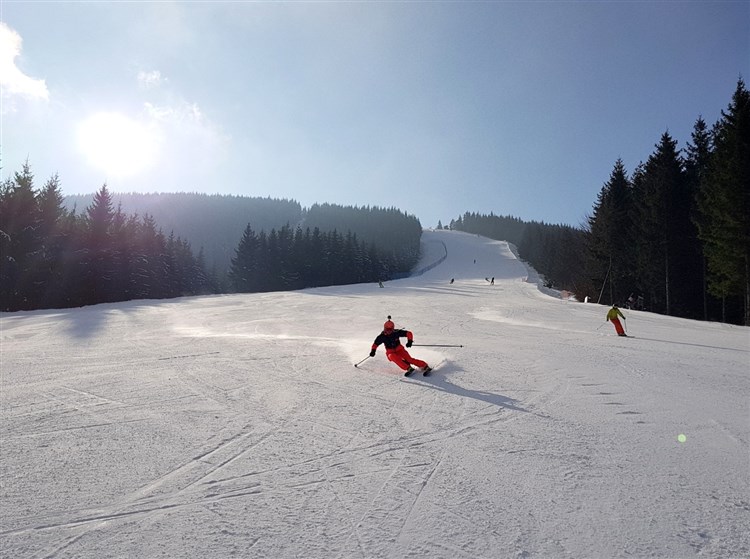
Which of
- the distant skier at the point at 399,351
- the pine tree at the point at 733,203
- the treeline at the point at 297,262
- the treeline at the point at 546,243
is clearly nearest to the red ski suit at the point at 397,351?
the distant skier at the point at 399,351

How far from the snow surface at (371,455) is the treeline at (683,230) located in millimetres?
13768

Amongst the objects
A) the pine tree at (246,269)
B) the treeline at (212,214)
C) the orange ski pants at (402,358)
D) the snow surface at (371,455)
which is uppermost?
the treeline at (212,214)

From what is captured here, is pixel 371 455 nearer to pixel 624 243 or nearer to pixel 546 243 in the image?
pixel 624 243

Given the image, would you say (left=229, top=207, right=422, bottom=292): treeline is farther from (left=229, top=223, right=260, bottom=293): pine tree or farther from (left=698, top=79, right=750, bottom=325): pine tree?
(left=698, top=79, right=750, bottom=325): pine tree

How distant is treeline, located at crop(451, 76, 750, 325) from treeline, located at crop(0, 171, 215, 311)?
39.9m

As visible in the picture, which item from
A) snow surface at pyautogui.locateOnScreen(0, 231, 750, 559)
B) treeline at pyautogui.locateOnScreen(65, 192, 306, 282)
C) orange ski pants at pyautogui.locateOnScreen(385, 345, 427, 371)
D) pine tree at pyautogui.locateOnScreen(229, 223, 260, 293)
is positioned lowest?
snow surface at pyautogui.locateOnScreen(0, 231, 750, 559)

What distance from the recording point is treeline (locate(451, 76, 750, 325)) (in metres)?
19.4

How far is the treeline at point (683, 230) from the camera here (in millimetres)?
19359

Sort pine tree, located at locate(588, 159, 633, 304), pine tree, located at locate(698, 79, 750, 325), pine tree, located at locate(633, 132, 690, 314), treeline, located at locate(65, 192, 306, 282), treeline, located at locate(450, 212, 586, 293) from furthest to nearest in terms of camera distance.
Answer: treeline, located at locate(65, 192, 306, 282) → treeline, located at locate(450, 212, 586, 293) → pine tree, located at locate(588, 159, 633, 304) → pine tree, located at locate(633, 132, 690, 314) → pine tree, located at locate(698, 79, 750, 325)

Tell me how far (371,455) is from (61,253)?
35.4m

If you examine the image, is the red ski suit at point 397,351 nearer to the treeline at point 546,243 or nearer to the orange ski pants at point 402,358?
the orange ski pants at point 402,358

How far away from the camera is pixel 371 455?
14.9 feet

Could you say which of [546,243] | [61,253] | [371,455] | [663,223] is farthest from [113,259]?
[546,243]

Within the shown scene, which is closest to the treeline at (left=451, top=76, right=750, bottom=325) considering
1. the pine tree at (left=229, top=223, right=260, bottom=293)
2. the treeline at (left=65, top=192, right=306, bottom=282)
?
the pine tree at (left=229, top=223, right=260, bottom=293)
